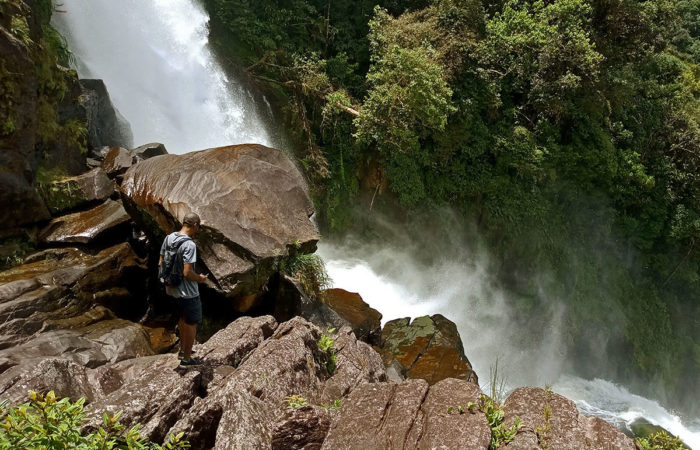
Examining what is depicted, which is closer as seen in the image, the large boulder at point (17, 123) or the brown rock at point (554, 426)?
the brown rock at point (554, 426)

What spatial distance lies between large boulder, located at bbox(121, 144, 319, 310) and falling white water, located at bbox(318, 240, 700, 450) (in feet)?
16.2

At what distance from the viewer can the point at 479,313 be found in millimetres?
14711

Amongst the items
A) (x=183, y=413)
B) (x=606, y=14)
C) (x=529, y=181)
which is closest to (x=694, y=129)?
(x=606, y=14)

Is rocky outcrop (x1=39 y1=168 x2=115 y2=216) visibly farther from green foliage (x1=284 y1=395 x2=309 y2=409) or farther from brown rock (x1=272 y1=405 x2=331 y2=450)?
brown rock (x1=272 y1=405 x2=331 y2=450)

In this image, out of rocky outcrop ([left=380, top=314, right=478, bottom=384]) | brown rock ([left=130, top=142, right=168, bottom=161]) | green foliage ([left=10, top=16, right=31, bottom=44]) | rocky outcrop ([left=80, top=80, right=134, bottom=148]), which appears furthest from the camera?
rocky outcrop ([left=80, top=80, right=134, bottom=148])

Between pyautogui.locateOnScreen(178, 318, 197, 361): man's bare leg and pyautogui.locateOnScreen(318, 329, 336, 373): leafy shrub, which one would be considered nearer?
pyautogui.locateOnScreen(178, 318, 197, 361): man's bare leg

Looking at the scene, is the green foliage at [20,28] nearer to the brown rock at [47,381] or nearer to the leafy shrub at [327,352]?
the brown rock at [47,381]

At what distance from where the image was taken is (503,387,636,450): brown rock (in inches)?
149

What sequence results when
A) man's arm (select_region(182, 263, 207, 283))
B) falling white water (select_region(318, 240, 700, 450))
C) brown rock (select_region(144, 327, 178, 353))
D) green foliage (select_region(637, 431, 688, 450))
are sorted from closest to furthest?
1. green foliage (select_region(637, 431, 688, 450))
2. man's arm (select_region(182, 263, 207, 283))
3. brown rock (select_region(144, 327, 178, 353))
4. falling white water (select_region(318, 240, 700, 450))

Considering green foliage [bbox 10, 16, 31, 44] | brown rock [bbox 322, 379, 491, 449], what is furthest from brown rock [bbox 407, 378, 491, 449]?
green foliage [bbox 10, 16, 31, 44]

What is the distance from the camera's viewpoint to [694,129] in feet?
55.2

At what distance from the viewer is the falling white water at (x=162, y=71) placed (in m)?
Answer: 12.2

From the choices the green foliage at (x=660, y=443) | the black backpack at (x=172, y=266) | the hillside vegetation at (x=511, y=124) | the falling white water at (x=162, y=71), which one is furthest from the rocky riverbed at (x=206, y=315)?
the hillside vegetation at (x=511, y=124)

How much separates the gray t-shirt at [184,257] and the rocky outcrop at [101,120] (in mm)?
6121
